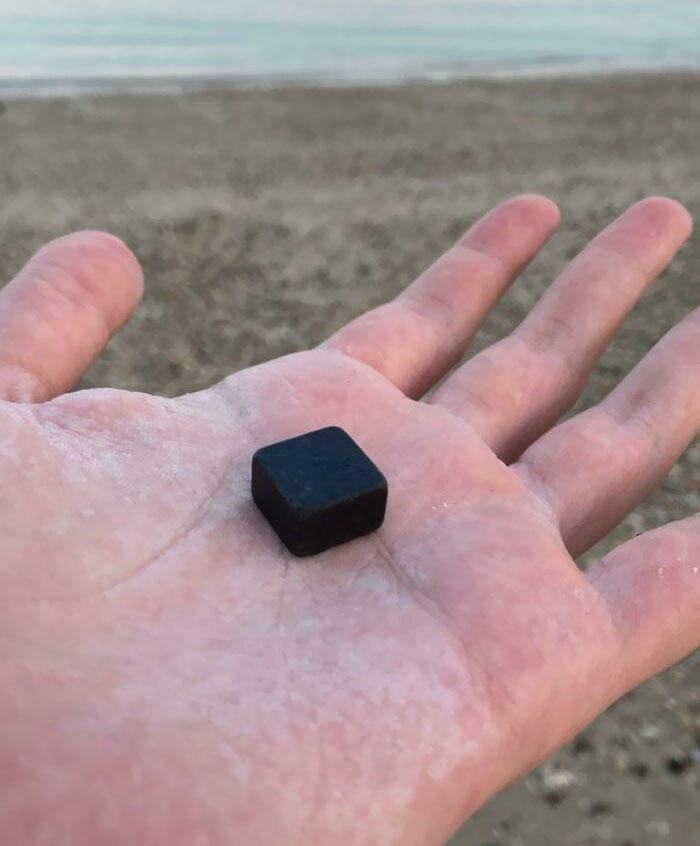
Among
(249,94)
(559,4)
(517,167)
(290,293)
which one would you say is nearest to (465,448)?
(290,293)

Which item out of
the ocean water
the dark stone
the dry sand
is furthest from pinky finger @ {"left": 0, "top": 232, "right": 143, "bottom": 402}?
the ocean water

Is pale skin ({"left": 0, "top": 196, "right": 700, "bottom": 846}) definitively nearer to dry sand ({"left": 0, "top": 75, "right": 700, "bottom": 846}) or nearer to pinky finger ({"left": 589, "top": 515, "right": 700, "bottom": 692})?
pinky finger ({"left": 589, "top": 515, "right": 700, "bottom": 692})

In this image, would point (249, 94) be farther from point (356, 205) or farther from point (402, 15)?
point (402, 15)

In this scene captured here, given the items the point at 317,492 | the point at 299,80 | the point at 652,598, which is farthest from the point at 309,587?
the point at 299,80

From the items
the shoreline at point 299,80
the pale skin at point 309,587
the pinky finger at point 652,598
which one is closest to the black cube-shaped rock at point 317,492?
the pale skin at point 309,587

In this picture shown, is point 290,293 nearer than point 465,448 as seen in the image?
No

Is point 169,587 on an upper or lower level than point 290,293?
upper

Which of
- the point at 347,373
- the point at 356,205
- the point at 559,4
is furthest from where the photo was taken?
the point at 559,4
